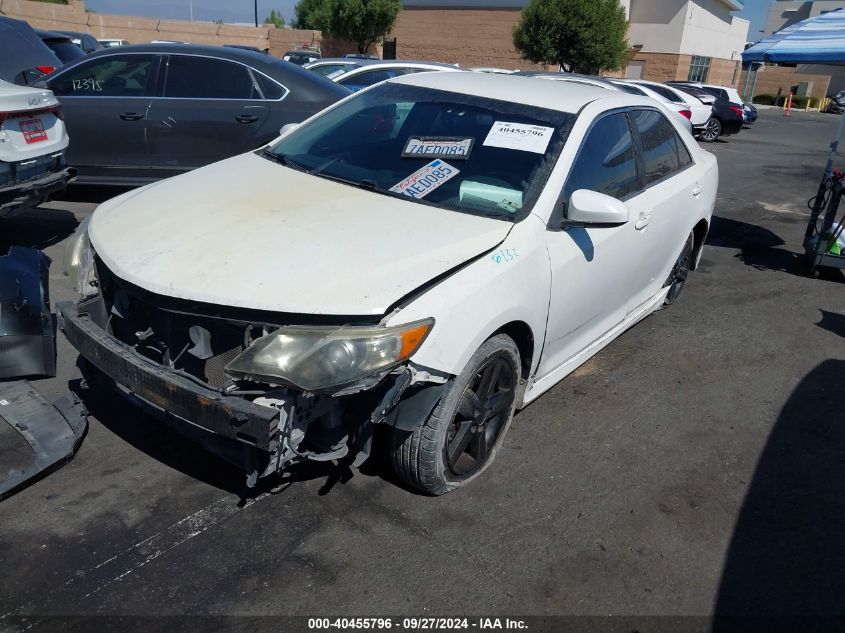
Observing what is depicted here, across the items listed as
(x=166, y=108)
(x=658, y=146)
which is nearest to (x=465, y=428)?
(x=658, y=146)

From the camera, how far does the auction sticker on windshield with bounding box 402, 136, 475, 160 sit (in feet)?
12.1

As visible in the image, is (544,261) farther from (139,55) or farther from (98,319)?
(139,55)

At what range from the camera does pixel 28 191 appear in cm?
574

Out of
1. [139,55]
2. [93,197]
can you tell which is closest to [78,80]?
[139,55]

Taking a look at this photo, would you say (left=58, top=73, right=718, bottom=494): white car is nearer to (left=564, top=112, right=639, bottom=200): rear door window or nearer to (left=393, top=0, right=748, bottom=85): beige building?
(left=564, top=112, right=639, bottom=200): rear door window

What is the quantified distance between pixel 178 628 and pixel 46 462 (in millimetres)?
1192

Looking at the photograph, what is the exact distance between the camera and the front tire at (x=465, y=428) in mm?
2987

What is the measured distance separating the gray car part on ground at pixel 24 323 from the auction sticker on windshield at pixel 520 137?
8.33 feet

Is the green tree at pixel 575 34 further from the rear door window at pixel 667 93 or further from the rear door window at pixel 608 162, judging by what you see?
the rear door window at pixel 608 162

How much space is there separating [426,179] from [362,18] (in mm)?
41198

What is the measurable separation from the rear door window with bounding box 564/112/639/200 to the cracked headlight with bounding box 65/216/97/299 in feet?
7.47

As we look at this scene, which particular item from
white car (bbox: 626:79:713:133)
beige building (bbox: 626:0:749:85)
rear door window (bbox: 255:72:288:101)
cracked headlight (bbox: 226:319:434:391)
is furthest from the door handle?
beige building (bbox: 626:0:749:85)

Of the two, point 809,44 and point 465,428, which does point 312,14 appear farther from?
point 465,428

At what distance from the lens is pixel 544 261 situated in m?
3.33
